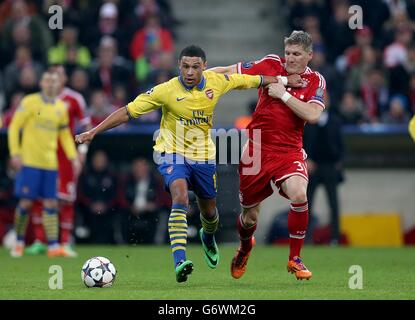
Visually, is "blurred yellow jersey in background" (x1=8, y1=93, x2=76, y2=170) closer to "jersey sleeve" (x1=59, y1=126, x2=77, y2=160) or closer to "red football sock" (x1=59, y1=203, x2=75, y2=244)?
"jersey sleeve" (x1=59, y1=126, x2=77, y2=160)

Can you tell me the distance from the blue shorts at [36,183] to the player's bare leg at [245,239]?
519 cm

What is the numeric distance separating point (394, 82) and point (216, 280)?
9.41 metres

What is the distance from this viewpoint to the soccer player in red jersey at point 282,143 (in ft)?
35.8

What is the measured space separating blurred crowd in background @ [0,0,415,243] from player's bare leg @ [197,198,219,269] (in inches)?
244

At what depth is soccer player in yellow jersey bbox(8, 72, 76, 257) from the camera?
52.1 ft

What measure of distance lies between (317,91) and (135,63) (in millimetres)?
9745

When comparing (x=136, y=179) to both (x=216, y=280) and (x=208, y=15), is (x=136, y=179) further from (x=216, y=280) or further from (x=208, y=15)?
(x=216, y=280)

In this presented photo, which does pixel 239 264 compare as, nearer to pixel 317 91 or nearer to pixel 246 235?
pixel 246 235

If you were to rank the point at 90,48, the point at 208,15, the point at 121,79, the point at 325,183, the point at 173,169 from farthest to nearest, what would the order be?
the point at 208,15 → the point at 90,48 → the point at 121,79 → the point at 325,183 → the point at 173,169

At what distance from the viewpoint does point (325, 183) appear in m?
18.1

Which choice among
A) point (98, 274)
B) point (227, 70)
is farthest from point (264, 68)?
point (98, 274)

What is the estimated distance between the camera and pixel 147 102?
10695mm

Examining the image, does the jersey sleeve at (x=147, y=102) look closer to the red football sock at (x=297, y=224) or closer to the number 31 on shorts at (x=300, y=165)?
the number 31 on shorts at (x=300, y=165)

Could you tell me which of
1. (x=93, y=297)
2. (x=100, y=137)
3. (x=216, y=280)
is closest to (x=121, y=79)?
(x=100, y=137)
